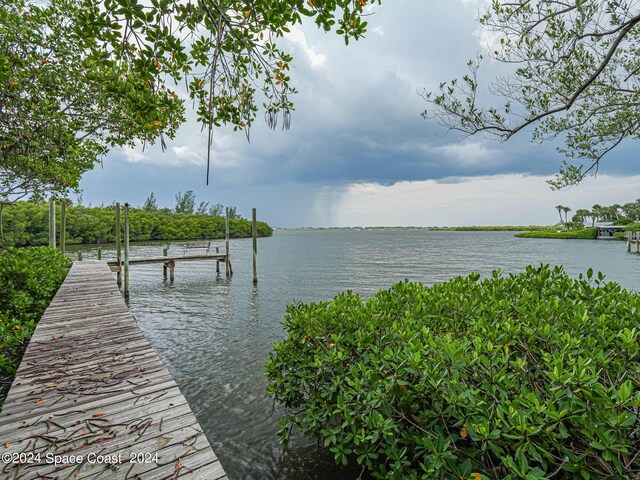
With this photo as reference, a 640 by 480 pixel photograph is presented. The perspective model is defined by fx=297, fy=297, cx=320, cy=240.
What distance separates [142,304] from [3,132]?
922 centimetres

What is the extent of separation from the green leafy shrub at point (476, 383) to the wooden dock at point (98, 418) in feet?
3.62

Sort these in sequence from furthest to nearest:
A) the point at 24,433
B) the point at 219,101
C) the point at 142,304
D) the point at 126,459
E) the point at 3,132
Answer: the point at 142,304 → the point at 3,132 → the point at 219,101 → the point at 24,433 → the point at 126,459

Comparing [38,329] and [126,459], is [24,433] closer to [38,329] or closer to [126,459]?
[126,459]

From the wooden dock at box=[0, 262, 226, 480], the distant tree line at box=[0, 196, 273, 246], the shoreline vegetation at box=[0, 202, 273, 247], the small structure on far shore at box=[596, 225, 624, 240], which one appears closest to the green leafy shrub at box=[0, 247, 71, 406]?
the wooden dock at box=[0, 262, 226, 480]

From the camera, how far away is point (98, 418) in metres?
2.41

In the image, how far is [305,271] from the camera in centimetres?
2373

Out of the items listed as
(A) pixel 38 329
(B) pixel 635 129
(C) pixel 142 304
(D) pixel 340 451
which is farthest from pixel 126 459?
(C) pixel 142 304

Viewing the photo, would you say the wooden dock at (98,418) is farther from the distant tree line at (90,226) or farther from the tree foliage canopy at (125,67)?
the distant tree line at (90,226)

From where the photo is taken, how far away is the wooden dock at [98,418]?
75.0 inches

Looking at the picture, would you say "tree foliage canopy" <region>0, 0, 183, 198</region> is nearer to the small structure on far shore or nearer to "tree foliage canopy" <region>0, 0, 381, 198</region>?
"tree foliage canopy" <region>0, 0, 381, 198</region>

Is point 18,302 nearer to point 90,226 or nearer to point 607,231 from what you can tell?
point 90,226

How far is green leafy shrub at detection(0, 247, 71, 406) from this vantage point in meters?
4.19

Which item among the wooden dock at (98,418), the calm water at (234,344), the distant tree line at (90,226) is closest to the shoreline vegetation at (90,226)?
the distant tree line at (90,226)

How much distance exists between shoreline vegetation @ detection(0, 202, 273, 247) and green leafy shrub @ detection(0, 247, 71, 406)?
56.9ft
